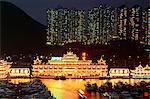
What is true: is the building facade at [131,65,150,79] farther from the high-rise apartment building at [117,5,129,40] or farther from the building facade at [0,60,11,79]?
the high-rise apartment building at [117,5,129,40]

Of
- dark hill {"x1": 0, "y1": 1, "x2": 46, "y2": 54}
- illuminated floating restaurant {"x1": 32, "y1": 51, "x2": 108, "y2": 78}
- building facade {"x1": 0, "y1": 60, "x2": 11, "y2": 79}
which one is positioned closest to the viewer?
building facade {"x1": 0, "y1": 60, "x2": 11, "y2": 79}

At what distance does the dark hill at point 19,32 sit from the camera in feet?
55.4

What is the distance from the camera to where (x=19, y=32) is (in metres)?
17.7

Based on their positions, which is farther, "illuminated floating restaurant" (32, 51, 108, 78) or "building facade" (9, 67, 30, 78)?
"illuminated floating restaurant" (32, 51, 108, 78)

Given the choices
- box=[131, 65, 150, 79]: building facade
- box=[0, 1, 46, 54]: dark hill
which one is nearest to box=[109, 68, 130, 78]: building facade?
box=[131, 65, 150, 79]: building facade

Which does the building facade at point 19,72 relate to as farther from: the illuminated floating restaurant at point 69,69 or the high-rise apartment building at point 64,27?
the high-rise apartment building at point 64,27

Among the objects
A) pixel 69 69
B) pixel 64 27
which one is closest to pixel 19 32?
pixel 64 27

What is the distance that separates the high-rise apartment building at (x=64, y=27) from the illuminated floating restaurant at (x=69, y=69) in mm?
5988

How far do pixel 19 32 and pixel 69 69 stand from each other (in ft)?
20.3

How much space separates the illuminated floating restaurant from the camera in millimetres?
11750

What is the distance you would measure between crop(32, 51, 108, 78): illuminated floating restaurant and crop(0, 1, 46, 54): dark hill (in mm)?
4441

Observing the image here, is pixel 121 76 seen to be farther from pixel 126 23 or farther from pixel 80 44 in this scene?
pixel 126 23

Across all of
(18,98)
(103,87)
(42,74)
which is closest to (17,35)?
(42,74)

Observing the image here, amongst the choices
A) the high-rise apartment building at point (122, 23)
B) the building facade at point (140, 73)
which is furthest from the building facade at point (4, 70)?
the high-rise apartment building at point (122, 23)
